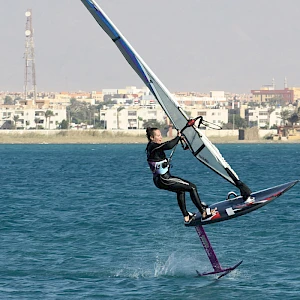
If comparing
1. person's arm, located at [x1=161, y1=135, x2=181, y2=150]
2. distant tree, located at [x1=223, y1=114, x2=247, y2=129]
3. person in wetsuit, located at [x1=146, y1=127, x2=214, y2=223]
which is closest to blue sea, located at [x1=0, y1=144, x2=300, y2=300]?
person in wetsuit, located at [x1=146, y1=127, x2=214, y2=223]

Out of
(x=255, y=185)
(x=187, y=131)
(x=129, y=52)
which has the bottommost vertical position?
(x=255, y=185)

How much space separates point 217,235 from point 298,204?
8618 mm

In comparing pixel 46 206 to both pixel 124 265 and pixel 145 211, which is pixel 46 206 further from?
pixel 124 265

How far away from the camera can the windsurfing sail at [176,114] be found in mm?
12586

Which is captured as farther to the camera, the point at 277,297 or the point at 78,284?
the point at 78,284

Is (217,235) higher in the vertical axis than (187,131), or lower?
lower

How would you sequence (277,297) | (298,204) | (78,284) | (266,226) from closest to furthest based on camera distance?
(277,297)
(78,284)
(266,226)
(298,204)

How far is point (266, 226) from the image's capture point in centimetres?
2228

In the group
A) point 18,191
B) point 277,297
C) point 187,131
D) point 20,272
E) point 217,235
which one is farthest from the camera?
point 18,191

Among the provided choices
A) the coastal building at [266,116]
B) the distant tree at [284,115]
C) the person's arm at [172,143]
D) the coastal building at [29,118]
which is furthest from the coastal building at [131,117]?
the person's arm at [172,143]

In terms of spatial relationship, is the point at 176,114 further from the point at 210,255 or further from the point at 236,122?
the point at 236,122

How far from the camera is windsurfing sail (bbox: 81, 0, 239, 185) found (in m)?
12.6

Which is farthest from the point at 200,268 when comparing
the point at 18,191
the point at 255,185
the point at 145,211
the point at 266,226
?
the point at 255,185

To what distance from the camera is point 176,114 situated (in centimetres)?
1268
